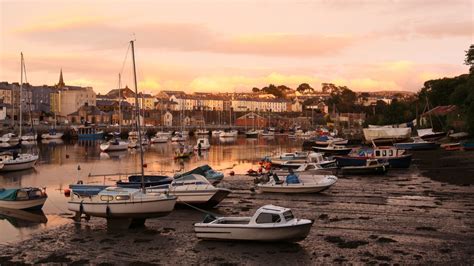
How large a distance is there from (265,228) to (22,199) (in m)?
15.2

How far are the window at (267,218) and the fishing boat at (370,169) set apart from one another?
24.9m

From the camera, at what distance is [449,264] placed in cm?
1805

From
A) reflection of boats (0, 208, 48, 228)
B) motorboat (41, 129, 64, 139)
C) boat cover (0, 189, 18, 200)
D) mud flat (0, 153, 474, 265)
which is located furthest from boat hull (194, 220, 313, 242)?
motorboat (41, 129, 64, 139)

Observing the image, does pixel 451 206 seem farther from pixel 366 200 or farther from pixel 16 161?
pixel 16 161

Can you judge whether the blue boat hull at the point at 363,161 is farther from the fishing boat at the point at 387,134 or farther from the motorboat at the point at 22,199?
the fishing boat at the point at 387,134

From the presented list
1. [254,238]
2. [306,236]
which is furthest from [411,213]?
[254,238]

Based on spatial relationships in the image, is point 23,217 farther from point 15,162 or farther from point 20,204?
point 15,162

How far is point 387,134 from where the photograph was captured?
89000mm

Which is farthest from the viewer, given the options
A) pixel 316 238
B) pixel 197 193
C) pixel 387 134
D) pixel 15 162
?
pixel 387 134

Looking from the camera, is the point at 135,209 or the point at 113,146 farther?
the point at 113,146

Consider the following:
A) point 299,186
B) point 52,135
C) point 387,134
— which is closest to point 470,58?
point 387,134

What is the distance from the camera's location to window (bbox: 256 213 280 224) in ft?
68.5

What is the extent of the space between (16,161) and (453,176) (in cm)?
4004

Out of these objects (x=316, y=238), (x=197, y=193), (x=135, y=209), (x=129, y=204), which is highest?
(x=129, y=204)
